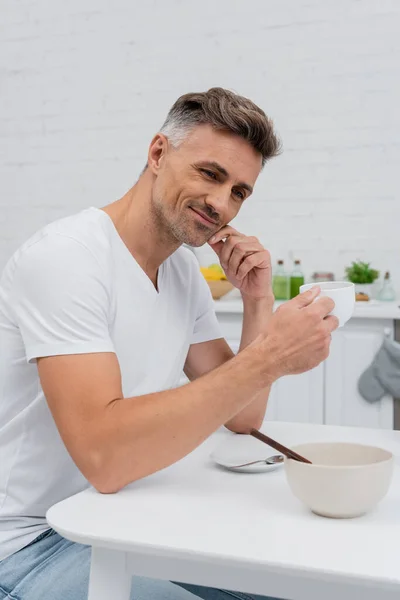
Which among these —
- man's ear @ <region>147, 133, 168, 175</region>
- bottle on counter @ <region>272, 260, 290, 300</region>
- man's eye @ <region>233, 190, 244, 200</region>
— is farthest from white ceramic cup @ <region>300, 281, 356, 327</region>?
bottle on counter @ <region>272, 260, 290, 300</region>

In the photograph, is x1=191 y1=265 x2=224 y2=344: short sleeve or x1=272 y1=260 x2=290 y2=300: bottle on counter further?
x1=272 y1=260 x2=290 y2=300: bottle on counter

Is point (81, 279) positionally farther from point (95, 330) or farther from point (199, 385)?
point (199, 385)

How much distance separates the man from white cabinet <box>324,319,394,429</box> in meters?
1.36

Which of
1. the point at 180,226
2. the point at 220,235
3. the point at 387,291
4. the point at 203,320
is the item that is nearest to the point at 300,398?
the point at 387,291

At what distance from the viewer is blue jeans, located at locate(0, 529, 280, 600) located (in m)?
1.05

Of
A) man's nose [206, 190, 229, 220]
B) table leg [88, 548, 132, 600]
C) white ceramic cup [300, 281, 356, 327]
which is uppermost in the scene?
man's nose [206, 190, 229, 220]

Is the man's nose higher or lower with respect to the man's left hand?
higher

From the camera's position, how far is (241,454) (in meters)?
1.22

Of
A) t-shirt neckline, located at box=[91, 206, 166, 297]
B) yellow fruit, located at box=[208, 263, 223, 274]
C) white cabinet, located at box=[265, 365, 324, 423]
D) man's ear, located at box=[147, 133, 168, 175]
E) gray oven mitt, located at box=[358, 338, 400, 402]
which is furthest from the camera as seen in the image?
yellow fruit, located at box=[208, 263, 223, 274]

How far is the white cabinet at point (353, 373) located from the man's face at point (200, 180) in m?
1.56

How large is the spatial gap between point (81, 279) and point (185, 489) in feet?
1.25

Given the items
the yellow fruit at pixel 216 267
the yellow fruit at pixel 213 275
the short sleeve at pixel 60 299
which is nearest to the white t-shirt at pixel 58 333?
the short sleeve at pixel 60 299

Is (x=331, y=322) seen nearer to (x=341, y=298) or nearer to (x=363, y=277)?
(x=341, y=298)

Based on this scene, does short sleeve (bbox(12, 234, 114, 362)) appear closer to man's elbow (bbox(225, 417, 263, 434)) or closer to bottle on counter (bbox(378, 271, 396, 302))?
man's elbow (bbox(225, 417, 263, 434))
